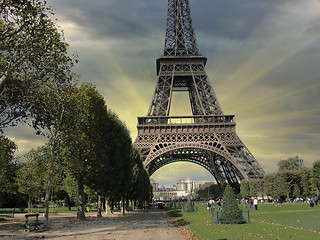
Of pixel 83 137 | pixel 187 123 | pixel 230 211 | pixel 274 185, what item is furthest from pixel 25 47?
pixel 274 185

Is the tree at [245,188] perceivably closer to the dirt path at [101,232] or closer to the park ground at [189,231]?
the park ground at [189,231]

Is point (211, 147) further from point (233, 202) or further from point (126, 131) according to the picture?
point (233, 202)

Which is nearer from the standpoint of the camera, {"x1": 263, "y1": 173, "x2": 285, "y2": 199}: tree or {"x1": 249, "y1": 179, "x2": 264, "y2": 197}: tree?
{"x1": 249, "y1": 179, "x2": 264, "y2": 197}: tree

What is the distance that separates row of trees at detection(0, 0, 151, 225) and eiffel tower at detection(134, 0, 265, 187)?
25568 millimetres

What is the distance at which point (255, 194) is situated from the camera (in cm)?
6444

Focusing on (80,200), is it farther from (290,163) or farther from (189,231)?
(290,163)

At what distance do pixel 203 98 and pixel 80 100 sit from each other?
49.3 meters

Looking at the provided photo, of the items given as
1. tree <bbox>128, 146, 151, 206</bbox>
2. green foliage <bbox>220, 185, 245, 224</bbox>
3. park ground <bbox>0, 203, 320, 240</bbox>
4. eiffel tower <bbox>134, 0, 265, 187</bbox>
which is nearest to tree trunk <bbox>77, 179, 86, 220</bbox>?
park ground <bbox>0, 203, 320, 240</bbox>

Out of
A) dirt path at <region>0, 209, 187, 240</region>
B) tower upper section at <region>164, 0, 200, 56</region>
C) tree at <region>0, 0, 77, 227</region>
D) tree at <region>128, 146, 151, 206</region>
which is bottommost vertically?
dirt path at <region>0, 209, 187, 240</region>

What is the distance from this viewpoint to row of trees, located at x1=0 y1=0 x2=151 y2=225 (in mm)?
17500

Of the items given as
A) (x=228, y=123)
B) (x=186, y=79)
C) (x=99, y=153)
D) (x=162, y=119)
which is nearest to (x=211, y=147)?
(x=228, y=123)

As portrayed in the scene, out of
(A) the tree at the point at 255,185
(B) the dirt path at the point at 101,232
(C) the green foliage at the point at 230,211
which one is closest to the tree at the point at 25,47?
(B) the dirt path at the point at 101,232

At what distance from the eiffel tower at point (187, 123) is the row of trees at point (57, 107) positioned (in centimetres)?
2557

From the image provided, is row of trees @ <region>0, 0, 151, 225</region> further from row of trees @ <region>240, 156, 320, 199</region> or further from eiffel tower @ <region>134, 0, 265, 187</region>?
row of trees @ <region>240, 156, 320, 199</region>
